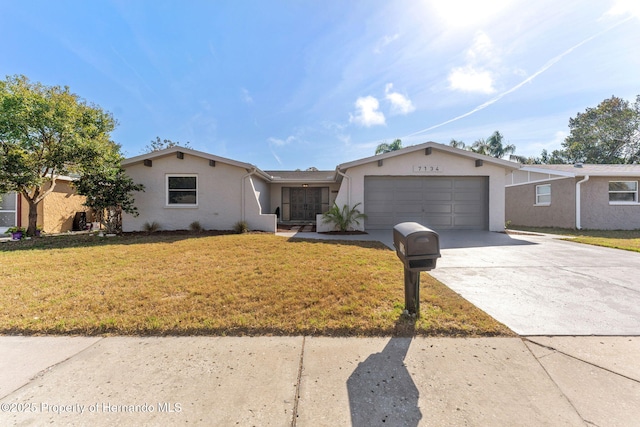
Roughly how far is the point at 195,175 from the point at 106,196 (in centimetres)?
325

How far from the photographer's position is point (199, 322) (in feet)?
9.77

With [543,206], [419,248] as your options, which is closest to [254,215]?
[419,248]

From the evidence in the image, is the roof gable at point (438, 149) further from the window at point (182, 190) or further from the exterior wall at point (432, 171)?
the window at point (182, 190)

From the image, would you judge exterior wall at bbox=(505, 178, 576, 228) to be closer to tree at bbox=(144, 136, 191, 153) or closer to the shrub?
the shrub

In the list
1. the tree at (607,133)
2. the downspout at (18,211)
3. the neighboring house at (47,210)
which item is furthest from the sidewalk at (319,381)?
the tree at (607,133)

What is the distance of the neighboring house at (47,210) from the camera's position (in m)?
11.8

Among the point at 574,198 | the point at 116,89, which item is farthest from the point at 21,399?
the point at 574,198

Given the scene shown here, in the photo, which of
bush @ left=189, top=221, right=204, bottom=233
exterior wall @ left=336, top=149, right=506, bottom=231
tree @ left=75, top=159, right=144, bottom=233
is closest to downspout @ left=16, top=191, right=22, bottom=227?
tree @ left=75, top=159, right=144, bottom=233

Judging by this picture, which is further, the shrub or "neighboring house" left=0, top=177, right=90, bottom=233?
"neighboring house" left=0, top=177, right=90, bottom=233

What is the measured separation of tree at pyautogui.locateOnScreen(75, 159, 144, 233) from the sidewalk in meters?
8.72

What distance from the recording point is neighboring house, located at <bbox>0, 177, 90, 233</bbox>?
1180cm

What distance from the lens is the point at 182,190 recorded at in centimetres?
1096

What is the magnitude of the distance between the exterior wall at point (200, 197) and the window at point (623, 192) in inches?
718

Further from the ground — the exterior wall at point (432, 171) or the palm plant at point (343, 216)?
the exterior wall at point (432, 171)
